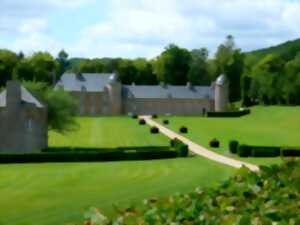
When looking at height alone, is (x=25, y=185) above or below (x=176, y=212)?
below

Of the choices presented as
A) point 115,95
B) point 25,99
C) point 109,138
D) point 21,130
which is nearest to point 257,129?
point 109,138

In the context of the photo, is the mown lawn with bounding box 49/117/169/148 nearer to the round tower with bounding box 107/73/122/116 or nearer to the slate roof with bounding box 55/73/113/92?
the round tower with bounding box 107/73/122/116

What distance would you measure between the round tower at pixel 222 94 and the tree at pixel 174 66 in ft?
51.1

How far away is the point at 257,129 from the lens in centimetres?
7338

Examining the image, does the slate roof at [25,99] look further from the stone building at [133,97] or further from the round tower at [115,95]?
the round tower at [115,95]

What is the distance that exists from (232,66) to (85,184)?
346 feet

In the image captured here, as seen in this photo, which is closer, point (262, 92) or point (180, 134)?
point (180, 134)

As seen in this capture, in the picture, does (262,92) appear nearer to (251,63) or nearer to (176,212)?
(251,63)

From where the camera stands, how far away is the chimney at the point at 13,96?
47188 millimetres

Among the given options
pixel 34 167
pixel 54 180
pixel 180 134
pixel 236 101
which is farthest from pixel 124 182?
pixel 236 101

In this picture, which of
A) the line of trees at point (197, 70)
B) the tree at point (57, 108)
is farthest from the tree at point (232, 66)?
the tree at point (57, 108)

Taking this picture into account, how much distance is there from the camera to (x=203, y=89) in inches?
4813

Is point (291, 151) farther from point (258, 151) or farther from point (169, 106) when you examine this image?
point (169, 106)

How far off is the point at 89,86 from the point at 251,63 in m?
45.8
